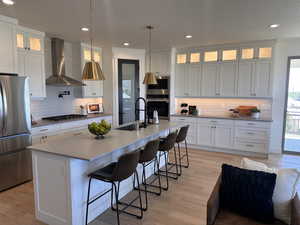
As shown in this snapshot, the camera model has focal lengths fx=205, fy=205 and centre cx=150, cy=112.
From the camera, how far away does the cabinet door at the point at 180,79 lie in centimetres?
579

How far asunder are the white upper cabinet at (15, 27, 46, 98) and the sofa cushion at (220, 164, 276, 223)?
387 cm

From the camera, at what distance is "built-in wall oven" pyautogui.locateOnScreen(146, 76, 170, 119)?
588cm

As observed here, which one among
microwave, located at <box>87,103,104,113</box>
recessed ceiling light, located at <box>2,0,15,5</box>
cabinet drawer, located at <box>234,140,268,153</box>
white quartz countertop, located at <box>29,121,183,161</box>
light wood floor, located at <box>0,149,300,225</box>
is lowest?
light wood floor, located at <box>0,149,300,225</box>

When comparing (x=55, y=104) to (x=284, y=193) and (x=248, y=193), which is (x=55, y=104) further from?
(x=284, y=193)

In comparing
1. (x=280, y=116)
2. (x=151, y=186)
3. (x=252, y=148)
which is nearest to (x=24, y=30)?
(x=151, y=186)

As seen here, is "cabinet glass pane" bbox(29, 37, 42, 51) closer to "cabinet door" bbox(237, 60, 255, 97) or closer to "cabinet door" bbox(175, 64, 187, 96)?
"cabinet door" bbox(175, 64, 187, 96)

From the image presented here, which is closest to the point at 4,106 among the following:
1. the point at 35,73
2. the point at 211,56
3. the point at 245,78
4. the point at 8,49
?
the point at 8,49

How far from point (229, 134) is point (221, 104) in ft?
3.05

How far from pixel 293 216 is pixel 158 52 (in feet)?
16.7

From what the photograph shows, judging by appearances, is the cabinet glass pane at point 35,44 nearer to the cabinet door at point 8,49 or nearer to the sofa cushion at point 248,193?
the cabinet door at point 8,49

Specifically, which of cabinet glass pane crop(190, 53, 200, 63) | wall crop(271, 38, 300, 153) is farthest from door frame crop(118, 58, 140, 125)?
wall crop(271, 38, 300, 153)

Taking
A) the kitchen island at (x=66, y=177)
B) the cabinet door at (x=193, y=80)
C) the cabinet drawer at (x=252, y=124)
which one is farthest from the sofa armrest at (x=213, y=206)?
the cabinet door at (x=193, y=80)

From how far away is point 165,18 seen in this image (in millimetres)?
3297

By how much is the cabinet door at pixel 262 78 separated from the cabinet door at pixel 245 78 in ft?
0.36
